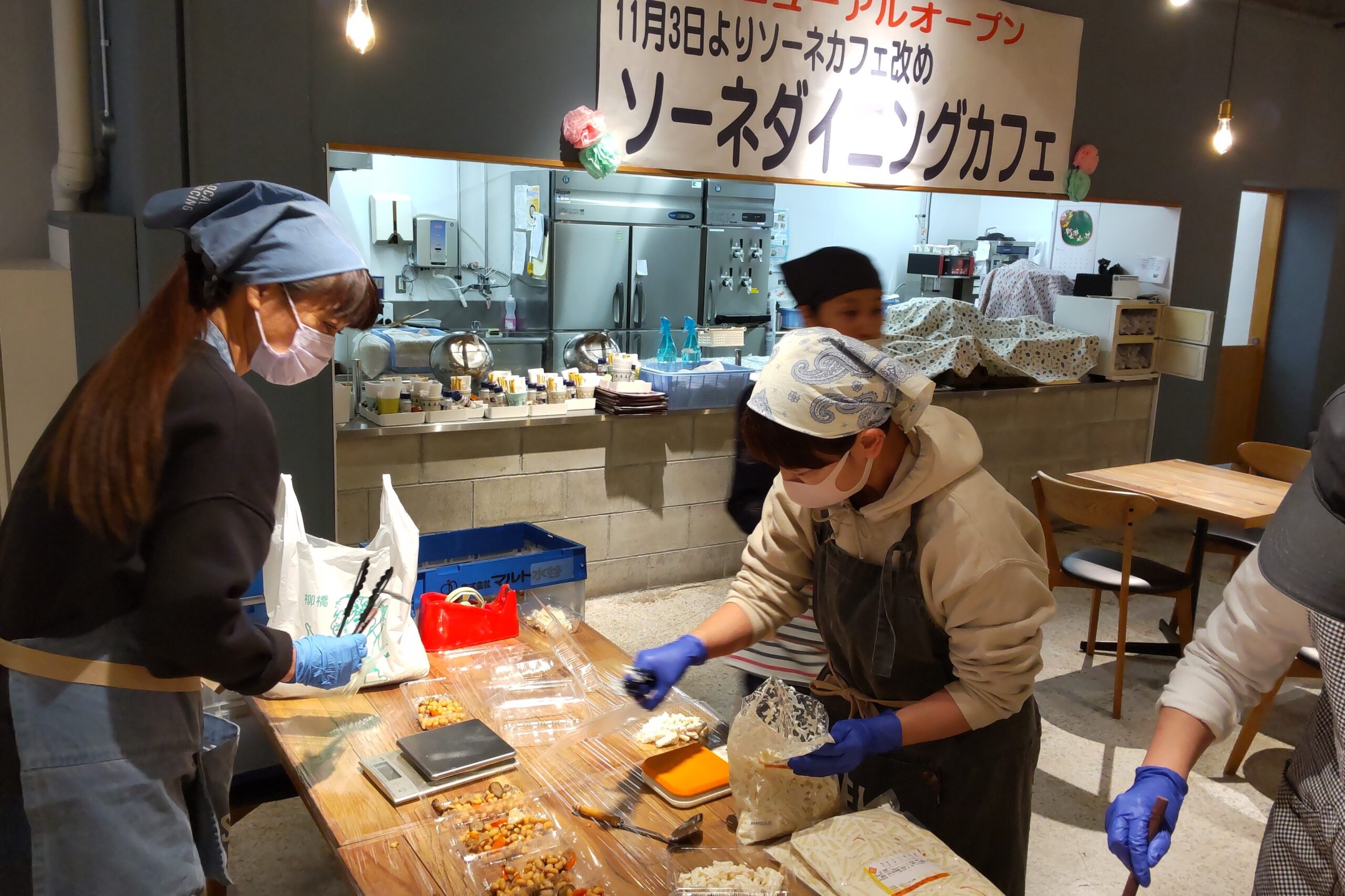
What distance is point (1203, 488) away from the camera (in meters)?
3.94

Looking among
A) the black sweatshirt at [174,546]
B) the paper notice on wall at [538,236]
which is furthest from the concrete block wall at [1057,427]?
the black sweatshirt at [174,546]

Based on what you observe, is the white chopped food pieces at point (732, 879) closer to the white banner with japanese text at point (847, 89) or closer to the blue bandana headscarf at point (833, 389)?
the blue bandana headscarf at point (833, 389)

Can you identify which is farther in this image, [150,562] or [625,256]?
[625,256]

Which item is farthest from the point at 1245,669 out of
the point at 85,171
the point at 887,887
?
the point at 85,171

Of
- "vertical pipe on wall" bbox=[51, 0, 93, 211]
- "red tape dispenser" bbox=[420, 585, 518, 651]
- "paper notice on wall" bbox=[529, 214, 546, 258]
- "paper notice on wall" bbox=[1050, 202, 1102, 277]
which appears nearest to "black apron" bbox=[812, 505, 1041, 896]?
"red tape dispenser" bbox=[420, 585, 518, 651]

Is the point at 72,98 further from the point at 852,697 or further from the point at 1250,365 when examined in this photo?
the point at 1250,365

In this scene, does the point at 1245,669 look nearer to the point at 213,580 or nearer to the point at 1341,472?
the point at 1341,472

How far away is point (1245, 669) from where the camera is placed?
4.34ft

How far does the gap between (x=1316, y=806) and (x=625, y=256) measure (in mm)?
5702

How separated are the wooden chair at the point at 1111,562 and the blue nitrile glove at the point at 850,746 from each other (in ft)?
6.85

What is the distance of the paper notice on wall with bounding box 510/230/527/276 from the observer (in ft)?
21.0

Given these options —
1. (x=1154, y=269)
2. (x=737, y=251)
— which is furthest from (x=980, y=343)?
(x=737, y=251)

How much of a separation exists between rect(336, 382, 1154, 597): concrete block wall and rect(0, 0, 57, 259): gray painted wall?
4.94ft

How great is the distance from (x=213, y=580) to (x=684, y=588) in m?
3.65
